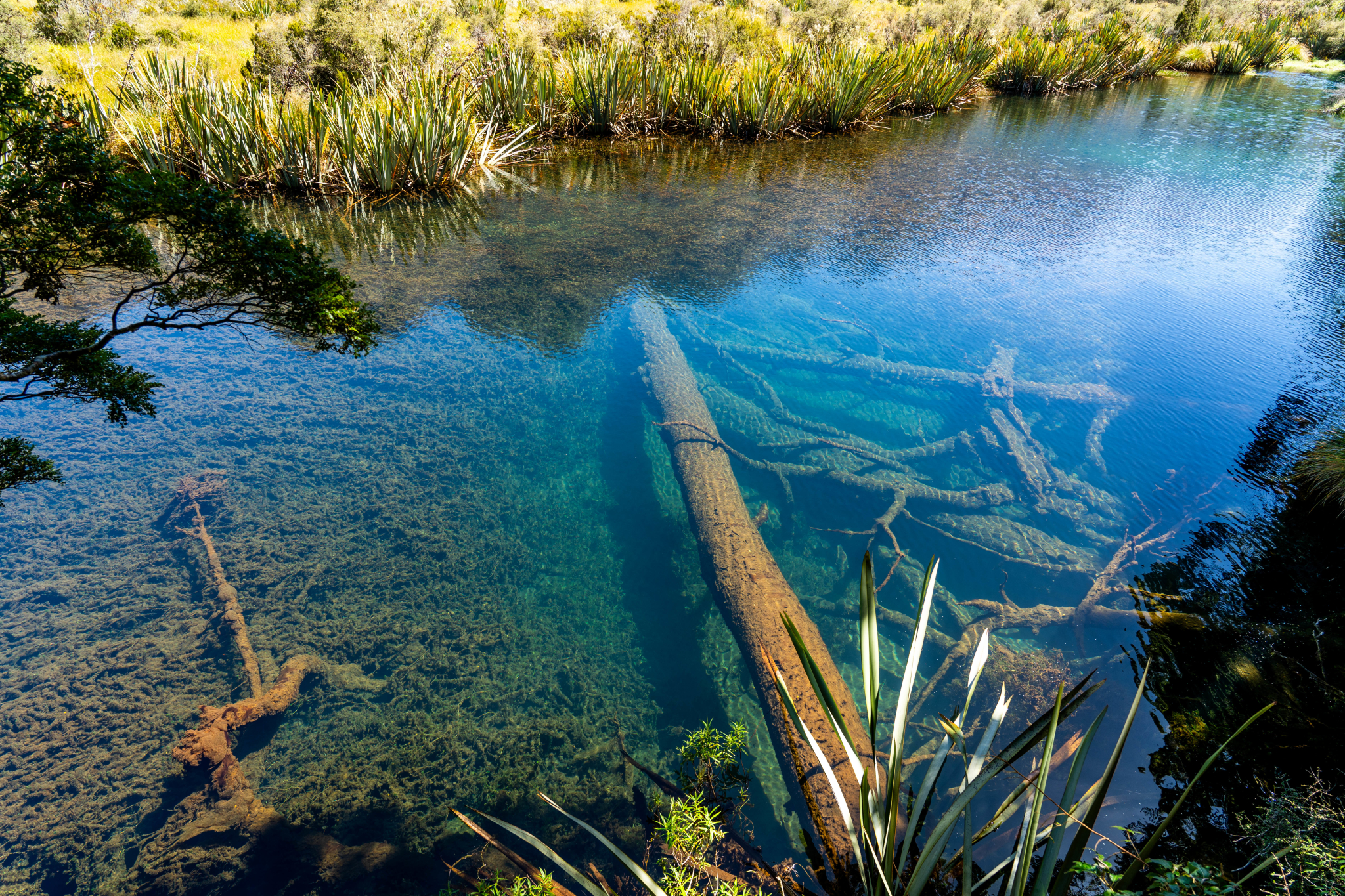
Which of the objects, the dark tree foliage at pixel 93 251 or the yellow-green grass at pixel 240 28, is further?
the yellow-green grass at pixel 240 28

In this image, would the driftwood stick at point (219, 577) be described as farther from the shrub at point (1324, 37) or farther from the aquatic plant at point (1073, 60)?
the shrub at point (1324, 37)

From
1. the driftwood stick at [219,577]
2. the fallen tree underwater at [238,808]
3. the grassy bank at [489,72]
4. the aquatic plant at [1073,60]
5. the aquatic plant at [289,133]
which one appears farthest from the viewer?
the aquatic plant at [1073,60]

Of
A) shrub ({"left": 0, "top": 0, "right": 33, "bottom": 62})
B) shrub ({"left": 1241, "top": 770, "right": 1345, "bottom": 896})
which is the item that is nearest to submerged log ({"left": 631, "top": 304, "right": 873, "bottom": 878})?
shrub ({"left": 1241, "top": 770, "right": 1345, "bottom": 896})

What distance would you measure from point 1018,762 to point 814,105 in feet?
44.0

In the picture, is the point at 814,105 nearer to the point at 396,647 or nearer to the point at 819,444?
the point at 819,444

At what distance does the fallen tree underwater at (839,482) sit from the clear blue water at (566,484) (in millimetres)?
72

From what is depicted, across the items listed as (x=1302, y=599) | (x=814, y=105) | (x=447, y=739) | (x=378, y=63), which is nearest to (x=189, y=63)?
(x=378, y=63)

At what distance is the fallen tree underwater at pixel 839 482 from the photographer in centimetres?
318

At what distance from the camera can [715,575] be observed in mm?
3914

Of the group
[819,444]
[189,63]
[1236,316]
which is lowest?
[819,444]

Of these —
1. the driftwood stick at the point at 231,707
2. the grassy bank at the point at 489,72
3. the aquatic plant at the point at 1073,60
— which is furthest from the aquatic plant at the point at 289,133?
the aquatic plant at the point at 1073,60

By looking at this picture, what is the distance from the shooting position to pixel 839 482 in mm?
4793

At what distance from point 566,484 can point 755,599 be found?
1967mm

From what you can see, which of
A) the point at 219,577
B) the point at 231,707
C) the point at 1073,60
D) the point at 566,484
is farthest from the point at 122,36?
the point at 1073,60
